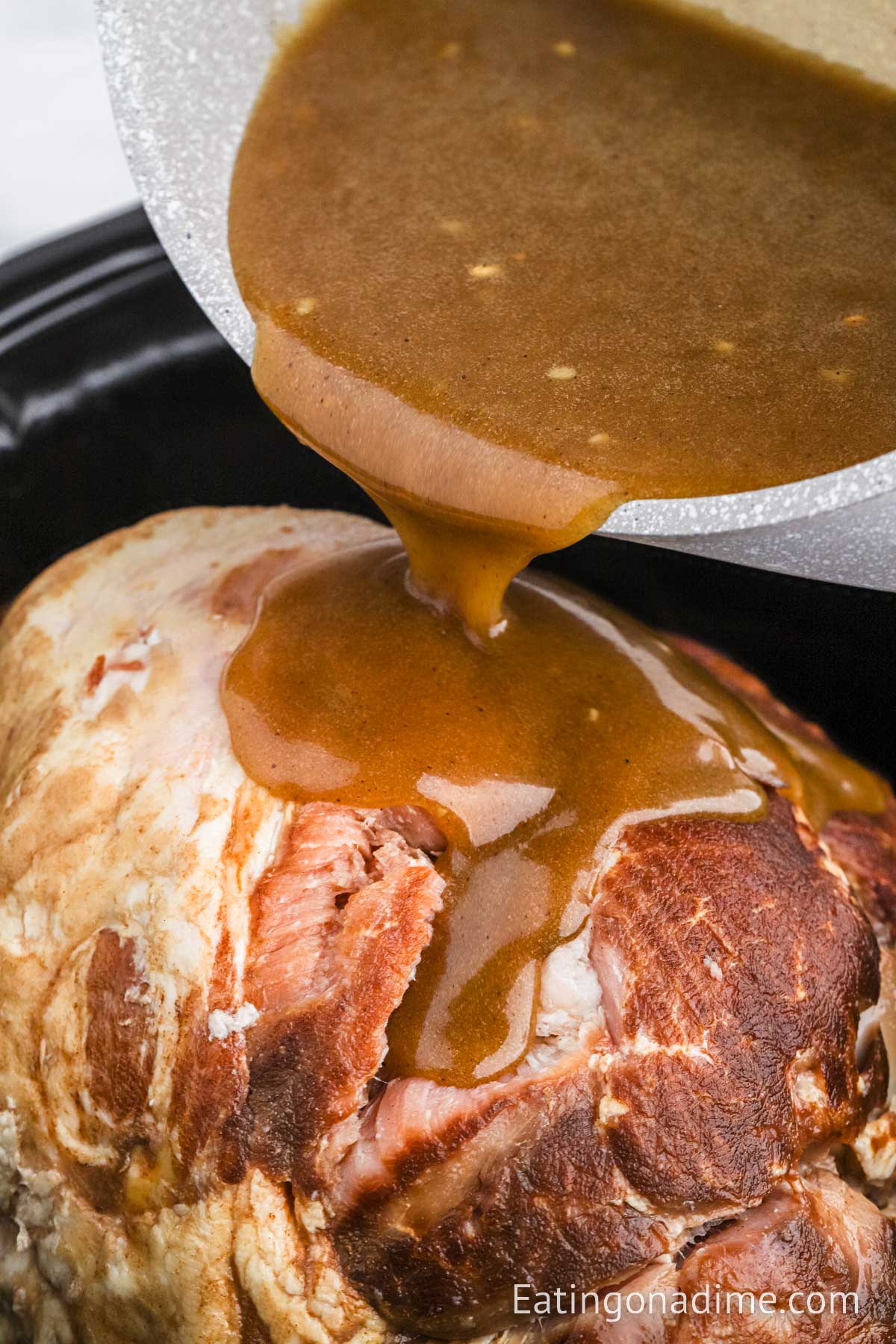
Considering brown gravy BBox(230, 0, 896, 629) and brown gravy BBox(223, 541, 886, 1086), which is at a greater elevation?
brown gravy BBox(230, 0, 896, 629)

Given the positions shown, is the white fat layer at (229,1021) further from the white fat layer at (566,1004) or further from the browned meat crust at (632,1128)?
the white fat layer at (566,1004)

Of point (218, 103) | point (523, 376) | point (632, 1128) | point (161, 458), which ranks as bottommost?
point (632, 1128)

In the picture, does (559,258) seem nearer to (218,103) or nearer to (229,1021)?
(218,103)

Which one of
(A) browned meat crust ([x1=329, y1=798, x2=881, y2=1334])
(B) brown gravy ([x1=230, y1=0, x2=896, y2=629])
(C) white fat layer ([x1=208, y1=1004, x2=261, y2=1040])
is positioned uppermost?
(B) brown gravy ([x1=230, y1=0, x2=896, y2=629])

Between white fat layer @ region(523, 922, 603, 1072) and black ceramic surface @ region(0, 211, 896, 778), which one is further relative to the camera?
black ceramic surface @ region(0, 211, 896, 778)

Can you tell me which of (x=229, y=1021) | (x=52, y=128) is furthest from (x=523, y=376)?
(x=52, y=128)

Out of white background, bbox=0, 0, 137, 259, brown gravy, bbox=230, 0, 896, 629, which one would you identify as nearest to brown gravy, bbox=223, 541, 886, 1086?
brown gravy, bbox=230, 0, 896, 629

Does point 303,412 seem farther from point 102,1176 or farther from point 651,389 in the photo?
point 102,1176

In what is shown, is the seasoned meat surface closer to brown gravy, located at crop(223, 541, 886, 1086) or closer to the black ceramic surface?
brown gravy, located at crop(223, 541, 886, 1086)
